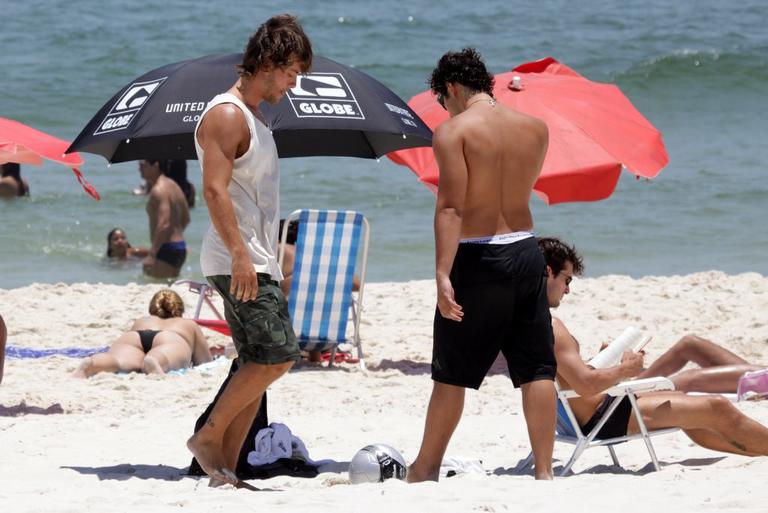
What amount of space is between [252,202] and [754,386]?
119 inches

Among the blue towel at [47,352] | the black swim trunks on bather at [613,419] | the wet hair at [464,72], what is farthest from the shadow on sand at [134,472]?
the blue towel at [47,352]

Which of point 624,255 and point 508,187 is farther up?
point 508,187

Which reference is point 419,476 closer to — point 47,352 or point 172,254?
point 47,352

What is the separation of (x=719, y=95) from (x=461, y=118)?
18371 mm

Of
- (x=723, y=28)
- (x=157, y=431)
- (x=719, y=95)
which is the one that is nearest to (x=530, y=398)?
(x=157, y=431)

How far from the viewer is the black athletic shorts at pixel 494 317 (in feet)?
12.8

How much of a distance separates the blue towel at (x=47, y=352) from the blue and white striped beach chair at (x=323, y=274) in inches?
51.7

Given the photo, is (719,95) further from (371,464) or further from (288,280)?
(371,464)

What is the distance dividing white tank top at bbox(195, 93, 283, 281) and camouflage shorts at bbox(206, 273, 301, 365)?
48mm

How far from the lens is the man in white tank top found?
3.73m

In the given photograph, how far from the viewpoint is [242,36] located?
2311cm

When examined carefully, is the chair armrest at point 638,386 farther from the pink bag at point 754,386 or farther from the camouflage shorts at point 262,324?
the pink bag at point 754,386

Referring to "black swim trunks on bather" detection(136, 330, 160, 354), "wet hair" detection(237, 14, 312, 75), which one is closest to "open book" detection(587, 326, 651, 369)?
"wet hair" detection(237, 14, 312, 75)

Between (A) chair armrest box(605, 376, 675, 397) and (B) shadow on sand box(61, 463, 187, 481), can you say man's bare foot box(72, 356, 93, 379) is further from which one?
(A) chair armrest box(605, 376, 675, 397)
